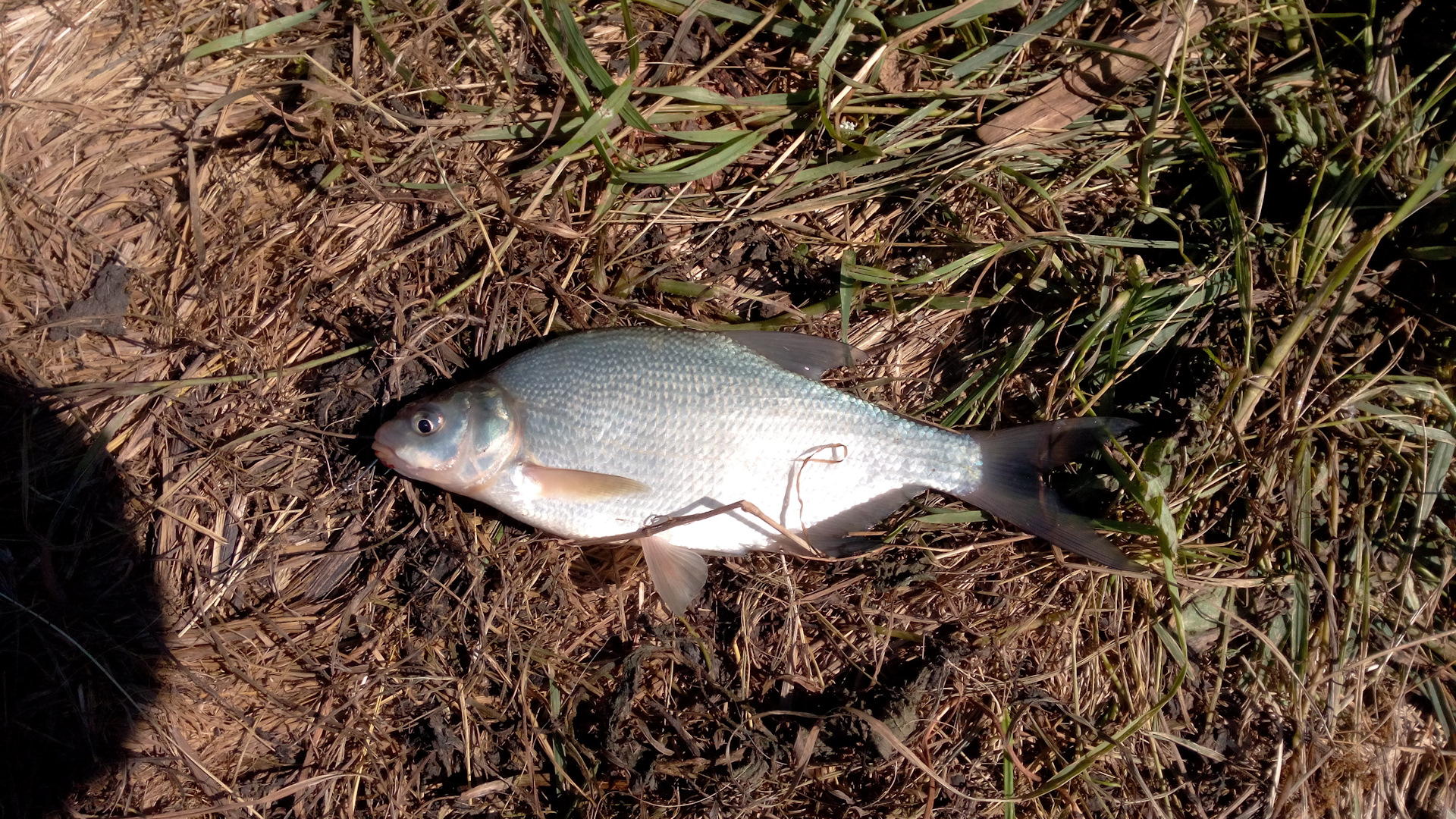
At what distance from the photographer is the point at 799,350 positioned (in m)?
2.60

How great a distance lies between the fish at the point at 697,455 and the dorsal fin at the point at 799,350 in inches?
2.8

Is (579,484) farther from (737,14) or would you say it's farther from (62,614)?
(62,614)

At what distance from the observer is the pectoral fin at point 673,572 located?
8.30 ft

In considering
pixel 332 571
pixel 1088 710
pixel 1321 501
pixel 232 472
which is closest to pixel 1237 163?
pixel 1321 501

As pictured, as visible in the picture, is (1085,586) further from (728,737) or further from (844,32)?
(844,32)

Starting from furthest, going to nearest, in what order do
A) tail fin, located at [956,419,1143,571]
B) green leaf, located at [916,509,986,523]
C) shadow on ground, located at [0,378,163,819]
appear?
1. green leaf, located at [916,509,986,523]
2. shadow on ground, located at [0,378,163,819]
3. tail fin, located at [956,419,1143,571]

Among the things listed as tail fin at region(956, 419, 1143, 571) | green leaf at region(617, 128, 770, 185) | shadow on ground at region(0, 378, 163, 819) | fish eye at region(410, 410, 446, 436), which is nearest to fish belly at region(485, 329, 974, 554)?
tail fin at region(956, 419, 1143, 571)

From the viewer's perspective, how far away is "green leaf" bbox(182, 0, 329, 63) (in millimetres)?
2557

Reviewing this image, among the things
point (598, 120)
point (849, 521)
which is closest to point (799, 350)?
point (849, 521)

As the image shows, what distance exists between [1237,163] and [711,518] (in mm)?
2320

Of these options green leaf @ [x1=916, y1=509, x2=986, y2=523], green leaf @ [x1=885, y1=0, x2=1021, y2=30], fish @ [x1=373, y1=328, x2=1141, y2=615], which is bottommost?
A: green leaf @ [x1=916, y1=509, x2=986, y2=523]

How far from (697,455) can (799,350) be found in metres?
0.53

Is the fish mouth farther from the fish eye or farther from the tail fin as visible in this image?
the tail fin

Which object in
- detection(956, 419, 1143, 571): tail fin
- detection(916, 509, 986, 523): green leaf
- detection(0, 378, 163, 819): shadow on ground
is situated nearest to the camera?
detection(956, 419, 1143, 571): tail fin
